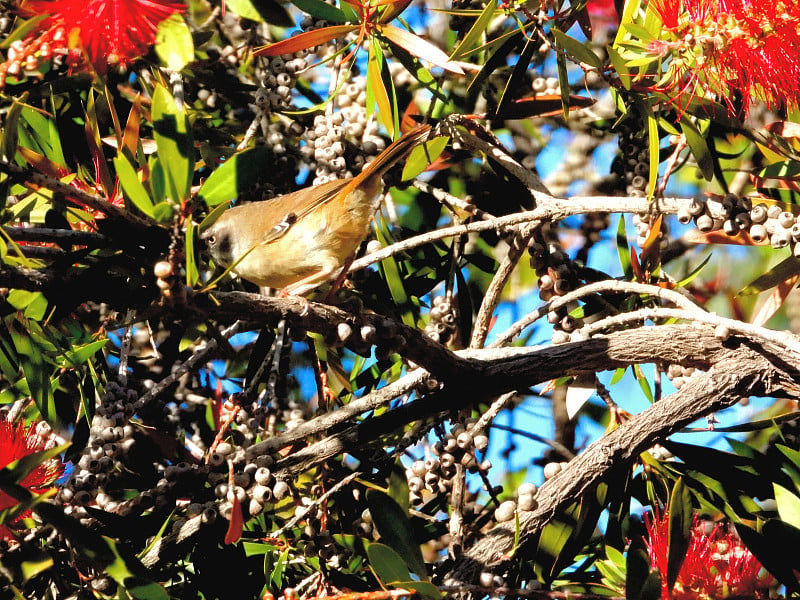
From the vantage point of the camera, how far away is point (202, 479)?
9.05 feet

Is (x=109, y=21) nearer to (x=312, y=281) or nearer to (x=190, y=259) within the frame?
(x=190, y=259)

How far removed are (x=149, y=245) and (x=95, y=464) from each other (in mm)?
1030

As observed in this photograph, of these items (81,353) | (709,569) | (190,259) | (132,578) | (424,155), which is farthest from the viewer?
(424,155)

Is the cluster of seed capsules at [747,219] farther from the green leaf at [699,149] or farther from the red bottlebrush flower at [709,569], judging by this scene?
the red bottlebrush flower at [709,569]

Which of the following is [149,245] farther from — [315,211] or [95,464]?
[315,211]

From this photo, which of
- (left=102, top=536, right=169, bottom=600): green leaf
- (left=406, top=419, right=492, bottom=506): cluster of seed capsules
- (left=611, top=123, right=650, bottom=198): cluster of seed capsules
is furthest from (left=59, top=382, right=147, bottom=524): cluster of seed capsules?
(left=611, top=123, right=650, bottom=198): cluster of seed capsules

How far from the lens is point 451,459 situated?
110 inches

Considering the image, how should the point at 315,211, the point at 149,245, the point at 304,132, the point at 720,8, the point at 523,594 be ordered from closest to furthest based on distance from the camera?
1. the point at 149,245
2. the point at 523,594
3. the point at 720,8
4. the point at 315,211
5. the point at 304,132

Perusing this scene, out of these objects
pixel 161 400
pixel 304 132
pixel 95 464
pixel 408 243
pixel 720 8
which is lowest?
pixel 161 400

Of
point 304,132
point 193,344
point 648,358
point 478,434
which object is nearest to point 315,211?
point 304,132

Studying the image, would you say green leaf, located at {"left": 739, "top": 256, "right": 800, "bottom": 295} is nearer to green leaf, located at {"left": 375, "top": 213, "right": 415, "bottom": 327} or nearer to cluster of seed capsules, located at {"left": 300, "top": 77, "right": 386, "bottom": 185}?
green leaf, located at {"left": 375, "top": 213, "right": 415, "bottom": 327}

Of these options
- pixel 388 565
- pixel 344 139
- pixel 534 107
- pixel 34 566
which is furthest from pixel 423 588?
pixel 344 139

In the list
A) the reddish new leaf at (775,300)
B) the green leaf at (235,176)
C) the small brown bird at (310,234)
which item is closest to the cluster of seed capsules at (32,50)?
the green leaf at (235,176)

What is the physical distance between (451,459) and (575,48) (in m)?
1.40
